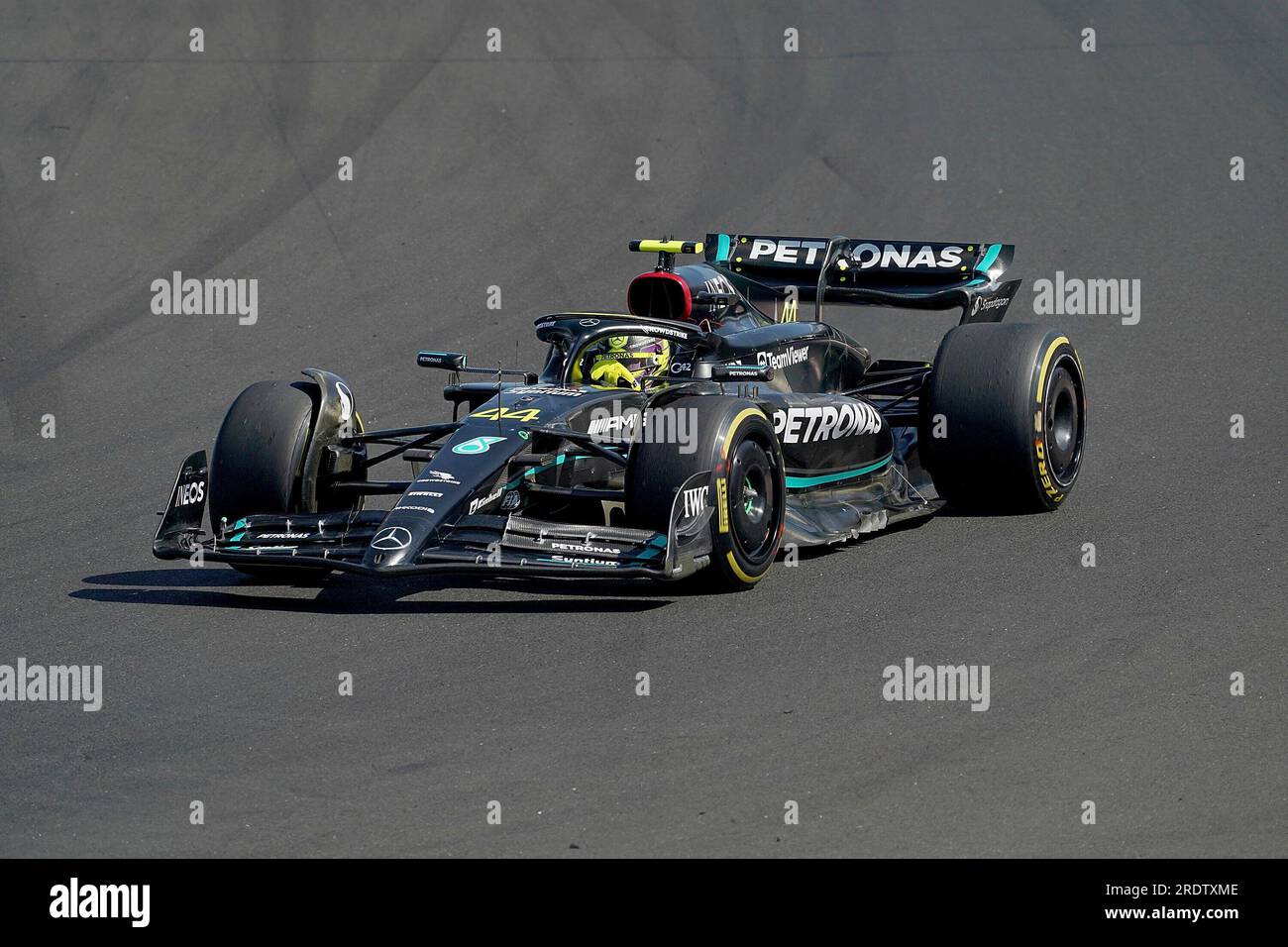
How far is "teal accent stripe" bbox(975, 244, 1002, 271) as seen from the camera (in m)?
11.1

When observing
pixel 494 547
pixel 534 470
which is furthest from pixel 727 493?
pixel 494 547

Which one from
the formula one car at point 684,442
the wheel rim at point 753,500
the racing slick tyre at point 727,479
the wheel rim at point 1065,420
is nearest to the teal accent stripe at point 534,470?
the formula one car at point 684,442

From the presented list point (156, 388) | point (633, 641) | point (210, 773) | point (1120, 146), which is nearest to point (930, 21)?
point (1120, 146)

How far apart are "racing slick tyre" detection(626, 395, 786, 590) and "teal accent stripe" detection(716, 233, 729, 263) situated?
2.95 m

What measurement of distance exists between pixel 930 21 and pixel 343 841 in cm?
1573

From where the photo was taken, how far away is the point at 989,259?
11203 mm

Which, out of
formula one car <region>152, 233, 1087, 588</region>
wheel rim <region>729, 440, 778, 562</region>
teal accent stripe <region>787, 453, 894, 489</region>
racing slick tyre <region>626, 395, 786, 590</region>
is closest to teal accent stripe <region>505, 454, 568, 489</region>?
formula one car <region>152, 233, 1087, 588</region>

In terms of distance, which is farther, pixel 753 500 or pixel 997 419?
pixel 997 419

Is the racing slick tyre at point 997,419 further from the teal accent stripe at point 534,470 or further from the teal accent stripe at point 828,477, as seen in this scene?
the teal accent stripe at point 534,470

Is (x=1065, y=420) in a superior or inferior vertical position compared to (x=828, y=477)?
superior

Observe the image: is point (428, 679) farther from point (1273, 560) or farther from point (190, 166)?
point (190, 166)

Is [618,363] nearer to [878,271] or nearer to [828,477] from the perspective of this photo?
[828,477]

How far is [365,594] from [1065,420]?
422 centimetres

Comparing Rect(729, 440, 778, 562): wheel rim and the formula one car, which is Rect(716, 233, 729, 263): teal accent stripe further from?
Rect(729, 440, 778, 562): wheel rim
